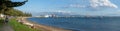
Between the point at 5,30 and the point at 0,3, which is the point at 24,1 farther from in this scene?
the point at 5,30

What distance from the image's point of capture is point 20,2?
20047 millimetres

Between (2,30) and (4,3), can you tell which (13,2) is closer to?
(4,3)

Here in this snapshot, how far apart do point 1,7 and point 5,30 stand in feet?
31.6

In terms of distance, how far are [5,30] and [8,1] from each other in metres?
9.54

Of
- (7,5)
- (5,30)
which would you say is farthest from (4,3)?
(5,30)

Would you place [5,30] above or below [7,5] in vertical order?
below

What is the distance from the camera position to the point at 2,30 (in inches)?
1176

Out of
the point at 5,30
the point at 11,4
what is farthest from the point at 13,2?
the point at 5,30

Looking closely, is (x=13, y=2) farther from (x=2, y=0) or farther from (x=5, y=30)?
(x=5, y=30)

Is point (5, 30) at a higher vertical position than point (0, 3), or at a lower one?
lower

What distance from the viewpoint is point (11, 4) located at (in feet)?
66.2

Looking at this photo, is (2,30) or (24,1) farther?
(2,30)

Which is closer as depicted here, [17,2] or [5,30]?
[17,2]

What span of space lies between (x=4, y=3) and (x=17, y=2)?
2.52 ft
